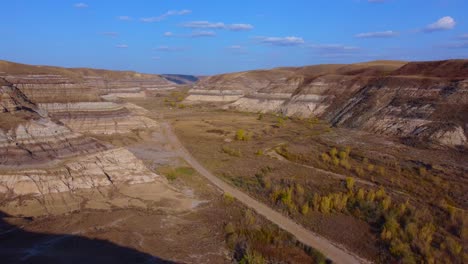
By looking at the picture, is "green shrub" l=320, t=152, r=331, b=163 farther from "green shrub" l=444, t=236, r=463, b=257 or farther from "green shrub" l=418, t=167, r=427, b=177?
"green shrub" l=444, t=236, r=463, b=257

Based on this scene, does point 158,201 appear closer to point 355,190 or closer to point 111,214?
point 111,214

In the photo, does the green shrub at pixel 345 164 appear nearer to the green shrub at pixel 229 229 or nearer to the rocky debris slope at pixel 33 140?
the green shrub at pixel 229 229

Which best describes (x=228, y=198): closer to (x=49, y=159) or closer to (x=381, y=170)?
(x=49, y=159)

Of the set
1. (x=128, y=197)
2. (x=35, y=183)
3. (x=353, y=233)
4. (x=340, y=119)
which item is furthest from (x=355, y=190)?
(x=340, y=119)

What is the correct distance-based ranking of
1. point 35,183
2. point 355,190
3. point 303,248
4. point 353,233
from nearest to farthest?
point 303,248 < point 353,233 < point 35,183 < point 355,190

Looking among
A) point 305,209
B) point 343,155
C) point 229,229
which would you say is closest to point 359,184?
point 305,209

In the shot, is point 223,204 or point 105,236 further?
point 223,204

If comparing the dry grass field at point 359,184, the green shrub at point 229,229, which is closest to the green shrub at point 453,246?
the dry grass field at point 359,184
